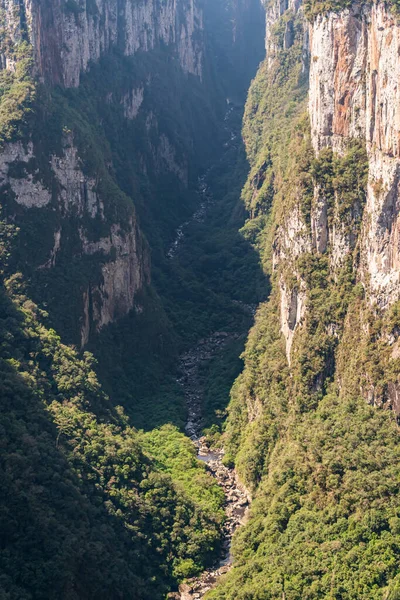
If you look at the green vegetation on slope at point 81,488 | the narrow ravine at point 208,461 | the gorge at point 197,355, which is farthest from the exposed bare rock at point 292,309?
the green vegetation on slope at point 81,488

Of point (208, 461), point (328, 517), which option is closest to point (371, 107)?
point (328, 517)

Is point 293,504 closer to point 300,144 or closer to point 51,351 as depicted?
point 51,351

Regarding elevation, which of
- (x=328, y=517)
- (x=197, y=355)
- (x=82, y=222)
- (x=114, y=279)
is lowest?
(x=328, y=517)

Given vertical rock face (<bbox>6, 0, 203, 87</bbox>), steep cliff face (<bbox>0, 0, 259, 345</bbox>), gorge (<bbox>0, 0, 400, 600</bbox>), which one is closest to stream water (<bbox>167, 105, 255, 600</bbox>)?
gorge (<bbox>0, 0, 400, 600</bbox>)

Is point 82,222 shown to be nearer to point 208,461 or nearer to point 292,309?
point 292,309

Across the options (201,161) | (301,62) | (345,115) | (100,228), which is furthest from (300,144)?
(201,161)

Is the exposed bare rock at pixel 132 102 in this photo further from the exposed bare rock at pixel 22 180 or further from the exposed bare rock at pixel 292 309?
the exposed bare rock at pixel 292 309
